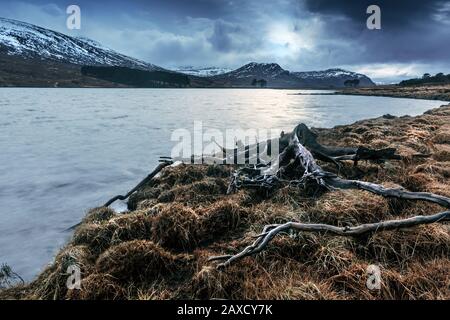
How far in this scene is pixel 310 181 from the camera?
27.3 ft

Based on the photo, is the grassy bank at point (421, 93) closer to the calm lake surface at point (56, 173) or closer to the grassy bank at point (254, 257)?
the calm lake surface at point (56, 173)

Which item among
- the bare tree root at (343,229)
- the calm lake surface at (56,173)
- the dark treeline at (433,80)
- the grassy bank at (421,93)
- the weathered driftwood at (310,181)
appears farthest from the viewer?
the dark treeline at (433,80)

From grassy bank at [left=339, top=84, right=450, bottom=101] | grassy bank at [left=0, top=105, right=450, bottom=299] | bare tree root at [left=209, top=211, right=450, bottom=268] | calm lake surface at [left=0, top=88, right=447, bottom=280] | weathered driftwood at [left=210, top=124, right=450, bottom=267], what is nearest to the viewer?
→ grassy bank at [left=0, top=105, right=450, bottom=299]

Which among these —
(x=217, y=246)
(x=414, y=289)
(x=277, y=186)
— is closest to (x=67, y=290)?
(x=217, y=246)

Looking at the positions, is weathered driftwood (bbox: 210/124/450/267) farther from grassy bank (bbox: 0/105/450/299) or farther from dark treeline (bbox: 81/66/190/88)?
dark treeline (bbox: 81/66/190/88)

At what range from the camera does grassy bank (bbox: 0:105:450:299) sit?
4641mm

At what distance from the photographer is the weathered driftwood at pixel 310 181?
5414 mm

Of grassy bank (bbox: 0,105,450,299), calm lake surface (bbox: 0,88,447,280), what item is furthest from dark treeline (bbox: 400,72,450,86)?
grassy bank (bbox: 0,105,450,299)

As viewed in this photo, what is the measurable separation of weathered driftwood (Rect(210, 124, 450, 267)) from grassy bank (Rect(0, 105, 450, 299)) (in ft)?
0.65

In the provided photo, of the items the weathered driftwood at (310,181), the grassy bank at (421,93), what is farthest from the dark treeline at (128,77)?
the weathered driftwood at (310,181)

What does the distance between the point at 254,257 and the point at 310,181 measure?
Result: 11.7 ft

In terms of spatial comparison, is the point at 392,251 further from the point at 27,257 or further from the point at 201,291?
the point at 27,257

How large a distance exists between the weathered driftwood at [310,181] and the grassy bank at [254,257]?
198mm

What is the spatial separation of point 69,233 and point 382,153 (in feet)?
29.0
